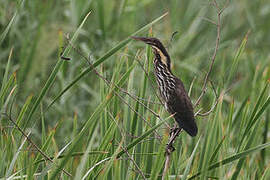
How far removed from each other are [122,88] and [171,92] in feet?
0.91

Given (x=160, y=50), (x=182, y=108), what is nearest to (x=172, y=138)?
(x=182, y=108)

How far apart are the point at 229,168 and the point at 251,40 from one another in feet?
10.9

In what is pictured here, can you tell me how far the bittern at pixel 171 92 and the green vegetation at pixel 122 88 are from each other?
72mm

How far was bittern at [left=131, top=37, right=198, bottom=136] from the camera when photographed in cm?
Answer: 218

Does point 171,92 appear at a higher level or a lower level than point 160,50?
lower

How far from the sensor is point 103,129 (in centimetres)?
255

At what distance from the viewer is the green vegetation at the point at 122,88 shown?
2.24m

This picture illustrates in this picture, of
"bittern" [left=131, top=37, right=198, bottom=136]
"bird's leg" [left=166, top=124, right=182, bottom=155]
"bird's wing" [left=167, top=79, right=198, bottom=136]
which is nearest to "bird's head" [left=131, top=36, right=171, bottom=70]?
"bittern" [left=131, top=37, right=198, bottom=136]

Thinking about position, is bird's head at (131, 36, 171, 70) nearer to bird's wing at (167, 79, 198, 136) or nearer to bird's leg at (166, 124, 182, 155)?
bird's wing at (167, 79, 198, 136)

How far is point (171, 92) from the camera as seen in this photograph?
2.25 m

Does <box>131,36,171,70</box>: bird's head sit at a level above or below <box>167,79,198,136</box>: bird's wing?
above

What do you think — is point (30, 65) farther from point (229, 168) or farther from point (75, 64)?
point (229, 168)

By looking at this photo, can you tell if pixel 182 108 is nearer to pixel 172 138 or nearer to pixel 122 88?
pixel 172 138

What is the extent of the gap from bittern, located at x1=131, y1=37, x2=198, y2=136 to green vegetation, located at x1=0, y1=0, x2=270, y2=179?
72mm
